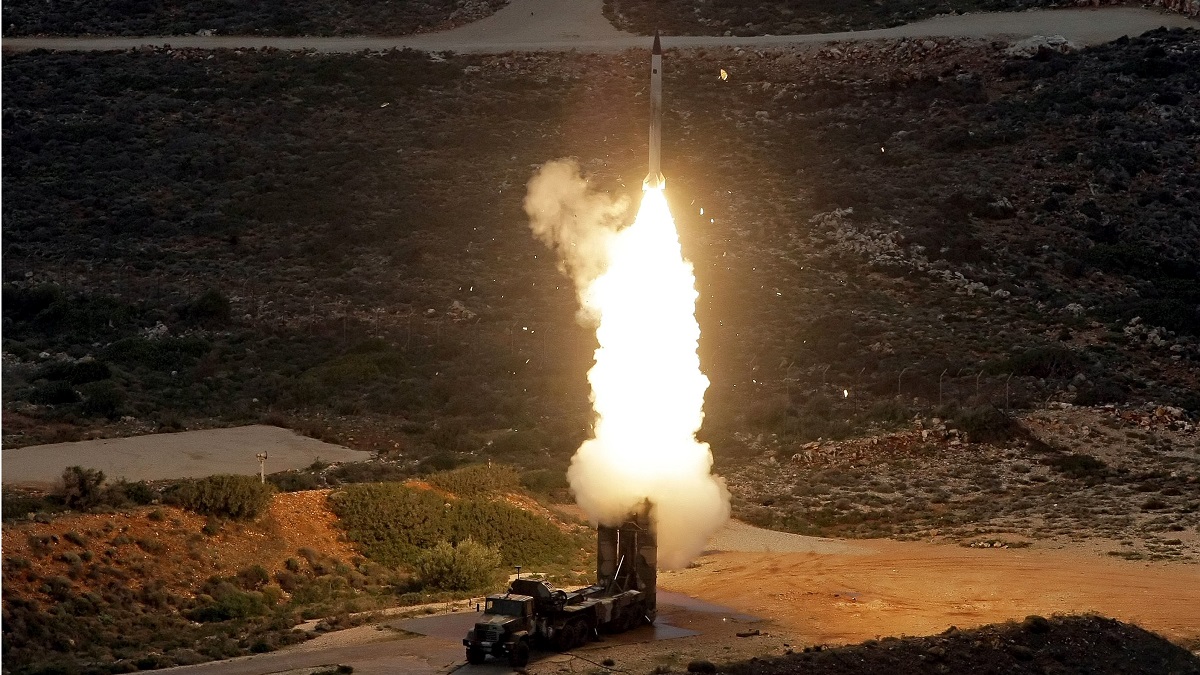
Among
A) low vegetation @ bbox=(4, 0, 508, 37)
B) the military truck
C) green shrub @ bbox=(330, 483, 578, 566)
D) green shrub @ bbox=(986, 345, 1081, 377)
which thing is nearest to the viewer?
the military truck

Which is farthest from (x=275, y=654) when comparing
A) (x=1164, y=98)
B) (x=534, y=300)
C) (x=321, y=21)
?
(x=321, y=21)

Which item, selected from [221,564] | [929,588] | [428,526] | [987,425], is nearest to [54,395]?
[428,526]

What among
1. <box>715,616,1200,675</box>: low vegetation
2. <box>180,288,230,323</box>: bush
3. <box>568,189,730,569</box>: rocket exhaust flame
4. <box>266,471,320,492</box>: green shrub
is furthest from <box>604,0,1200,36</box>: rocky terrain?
<box>715,616,1200,675</box>: low vegetation

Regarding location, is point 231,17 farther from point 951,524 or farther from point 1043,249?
point 951,524

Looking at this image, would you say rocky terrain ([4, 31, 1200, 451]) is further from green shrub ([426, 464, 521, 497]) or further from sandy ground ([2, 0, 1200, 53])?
green shrub ([426, 464, 521, 497])

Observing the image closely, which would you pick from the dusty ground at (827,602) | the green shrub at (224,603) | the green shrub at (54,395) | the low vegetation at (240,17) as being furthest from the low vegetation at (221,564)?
the low vegetation at (240,17)

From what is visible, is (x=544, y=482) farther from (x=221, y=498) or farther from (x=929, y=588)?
(x=929, y=588)
